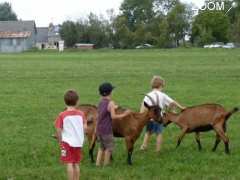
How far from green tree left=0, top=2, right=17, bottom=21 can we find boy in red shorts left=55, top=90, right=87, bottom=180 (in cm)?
15493

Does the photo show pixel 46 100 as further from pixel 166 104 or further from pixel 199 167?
pixel 199 167

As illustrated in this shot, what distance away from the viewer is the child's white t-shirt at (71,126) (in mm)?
7598

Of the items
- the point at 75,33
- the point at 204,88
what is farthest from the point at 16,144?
the point at 75,33

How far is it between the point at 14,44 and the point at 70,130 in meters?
116

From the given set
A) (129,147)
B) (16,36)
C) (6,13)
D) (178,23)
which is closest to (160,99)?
(129,147)

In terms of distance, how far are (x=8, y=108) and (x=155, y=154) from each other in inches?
309

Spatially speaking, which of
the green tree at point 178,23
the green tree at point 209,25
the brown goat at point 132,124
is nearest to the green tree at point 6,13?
the green tree at point 178,23

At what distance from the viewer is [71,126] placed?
25.0ft

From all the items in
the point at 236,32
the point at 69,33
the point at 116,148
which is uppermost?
the point at 236,32

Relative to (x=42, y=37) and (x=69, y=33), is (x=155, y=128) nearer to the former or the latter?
(x=69, y=33)

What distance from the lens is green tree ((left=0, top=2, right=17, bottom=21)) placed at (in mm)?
159375

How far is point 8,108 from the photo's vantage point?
1709 cm

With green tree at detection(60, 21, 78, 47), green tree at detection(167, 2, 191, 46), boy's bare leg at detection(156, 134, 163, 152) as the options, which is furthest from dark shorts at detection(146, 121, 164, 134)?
green tree at detection(60, 21, 78, 47)

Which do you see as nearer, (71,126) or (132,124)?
(71,126)
